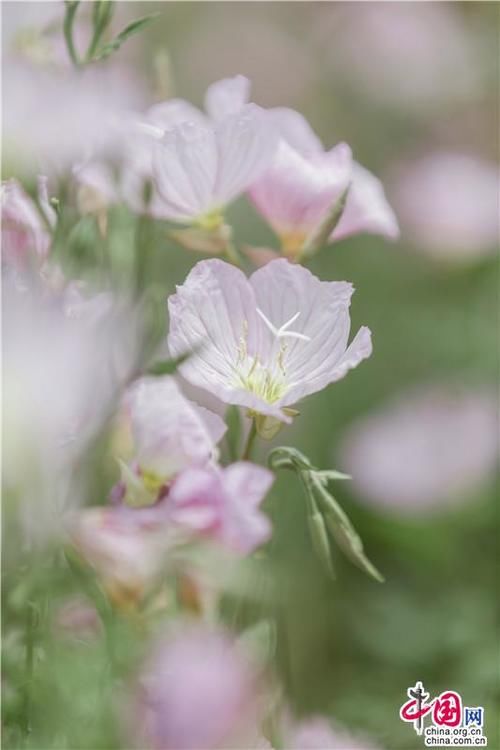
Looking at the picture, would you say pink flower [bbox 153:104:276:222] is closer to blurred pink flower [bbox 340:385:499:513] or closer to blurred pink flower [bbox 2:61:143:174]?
→ blurred pink flower [bbox 2:61:143:174]

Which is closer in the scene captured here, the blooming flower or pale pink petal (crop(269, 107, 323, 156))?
the blooming flower

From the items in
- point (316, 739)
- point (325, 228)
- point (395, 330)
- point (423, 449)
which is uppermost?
point (325, 228)

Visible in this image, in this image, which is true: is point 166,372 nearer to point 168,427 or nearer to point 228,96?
point 168,427

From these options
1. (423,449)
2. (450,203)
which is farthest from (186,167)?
(450,203)

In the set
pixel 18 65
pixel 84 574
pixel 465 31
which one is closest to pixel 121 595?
pixel 84 574

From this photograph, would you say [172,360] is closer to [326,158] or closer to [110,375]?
[110,375]

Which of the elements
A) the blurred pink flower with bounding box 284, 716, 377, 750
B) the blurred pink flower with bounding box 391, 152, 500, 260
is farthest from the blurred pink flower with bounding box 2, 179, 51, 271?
the blurred pink flower with bounding box 391, 152, 500, 260
